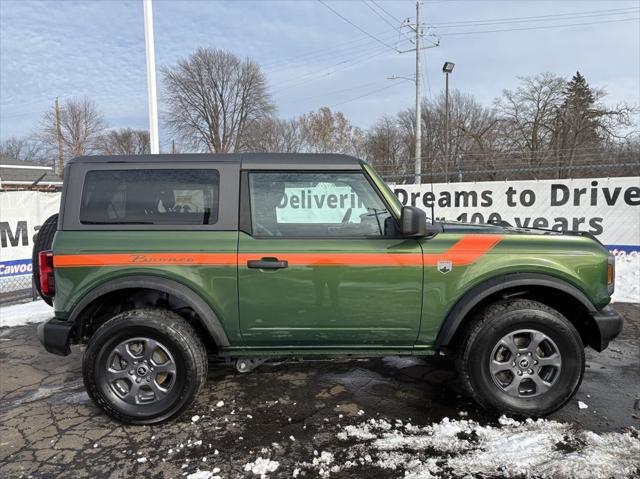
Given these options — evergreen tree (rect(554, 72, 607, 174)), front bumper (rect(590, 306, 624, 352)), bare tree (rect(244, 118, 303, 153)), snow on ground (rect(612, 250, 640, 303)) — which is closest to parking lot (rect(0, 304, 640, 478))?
front bumper (rect(590, 306, 624, 352))

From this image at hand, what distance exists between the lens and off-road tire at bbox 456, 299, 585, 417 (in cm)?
313

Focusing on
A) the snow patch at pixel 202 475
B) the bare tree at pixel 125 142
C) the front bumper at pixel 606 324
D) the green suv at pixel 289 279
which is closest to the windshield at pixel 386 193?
the green suv at pixel 289 279

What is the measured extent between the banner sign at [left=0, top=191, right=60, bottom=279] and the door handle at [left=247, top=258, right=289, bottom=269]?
6961 mm

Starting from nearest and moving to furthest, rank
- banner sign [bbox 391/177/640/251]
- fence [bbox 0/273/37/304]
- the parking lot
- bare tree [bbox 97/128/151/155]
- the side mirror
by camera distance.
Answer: the parking lot → the side mirror → fence [bbox 0/273/37/304] → banner sign [bbox 391/177/640/251] → bare tree [bbox 97/128/151/155]

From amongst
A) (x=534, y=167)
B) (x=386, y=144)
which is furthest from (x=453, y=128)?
(x=534, y=167)

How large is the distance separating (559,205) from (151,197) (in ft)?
26.6

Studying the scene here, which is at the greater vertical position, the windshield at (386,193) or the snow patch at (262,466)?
the windshield at (386,193)

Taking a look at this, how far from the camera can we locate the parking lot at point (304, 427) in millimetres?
2713

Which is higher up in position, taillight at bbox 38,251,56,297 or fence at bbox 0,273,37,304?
taillight at bbox 38,251,56,297

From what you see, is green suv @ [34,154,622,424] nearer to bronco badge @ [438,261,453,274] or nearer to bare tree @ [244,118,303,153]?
bronco badge @ [438,261,453,274]

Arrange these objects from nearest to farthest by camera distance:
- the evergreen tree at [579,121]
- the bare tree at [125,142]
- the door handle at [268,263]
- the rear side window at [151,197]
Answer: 1. the door handle at [268,263]
2. the rear side window at [151,197]
3. the evergreen tree at [579,121]
4. the bare tree at [125,142]

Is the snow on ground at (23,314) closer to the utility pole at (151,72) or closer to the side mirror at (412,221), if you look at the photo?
the utility pole at (151,72)

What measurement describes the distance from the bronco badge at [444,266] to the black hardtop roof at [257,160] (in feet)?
3.05

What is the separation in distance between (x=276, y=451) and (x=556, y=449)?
1796mm
